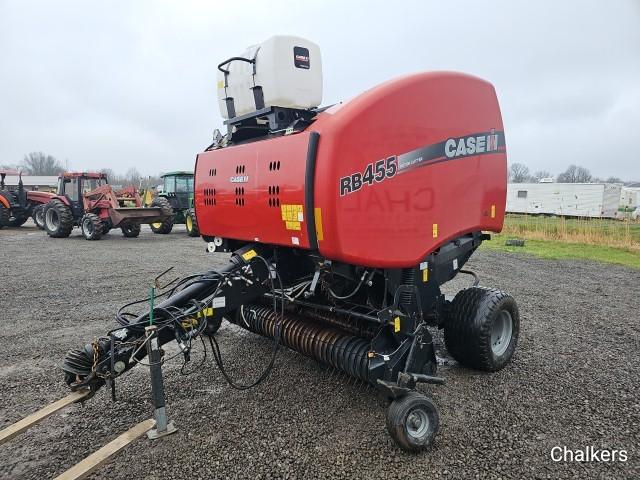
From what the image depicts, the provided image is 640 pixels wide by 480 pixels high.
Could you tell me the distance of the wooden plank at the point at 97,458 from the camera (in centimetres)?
217

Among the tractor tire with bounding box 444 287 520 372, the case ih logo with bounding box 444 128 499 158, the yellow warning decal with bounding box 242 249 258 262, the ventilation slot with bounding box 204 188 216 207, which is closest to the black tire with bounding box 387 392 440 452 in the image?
the tractor tire with bounding box 444 287 520 372

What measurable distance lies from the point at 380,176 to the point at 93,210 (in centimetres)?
1362

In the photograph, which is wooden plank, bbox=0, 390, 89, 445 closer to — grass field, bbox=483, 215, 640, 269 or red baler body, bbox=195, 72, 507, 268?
red baler body, bbox=195, 72, 507, 268

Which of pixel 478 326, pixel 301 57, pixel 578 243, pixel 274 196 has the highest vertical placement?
pixel 301 57

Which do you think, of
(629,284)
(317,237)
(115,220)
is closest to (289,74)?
(317,237)

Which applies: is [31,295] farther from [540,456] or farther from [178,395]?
[540,456]

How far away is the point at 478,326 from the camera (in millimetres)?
3531

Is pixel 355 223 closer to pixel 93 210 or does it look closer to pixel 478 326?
pixel 478 326

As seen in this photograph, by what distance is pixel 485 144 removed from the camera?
347 cm

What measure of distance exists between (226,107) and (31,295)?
5106 millimetres

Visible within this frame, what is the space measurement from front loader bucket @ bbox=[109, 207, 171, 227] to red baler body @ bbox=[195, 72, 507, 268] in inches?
437

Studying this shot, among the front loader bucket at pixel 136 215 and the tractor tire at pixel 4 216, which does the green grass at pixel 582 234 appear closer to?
the front loader bucket at pixel 136 215

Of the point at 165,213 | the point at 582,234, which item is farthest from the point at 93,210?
the point at 582,234

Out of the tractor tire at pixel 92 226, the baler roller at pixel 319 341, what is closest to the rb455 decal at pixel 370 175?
the baler roller at pixel 319 341
